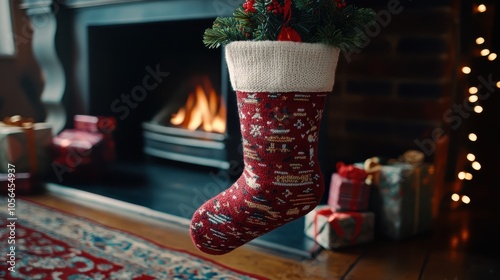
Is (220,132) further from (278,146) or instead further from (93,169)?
(278,146)

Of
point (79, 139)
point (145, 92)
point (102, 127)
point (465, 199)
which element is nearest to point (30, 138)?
point (79, 139)

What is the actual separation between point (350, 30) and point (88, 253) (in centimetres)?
95

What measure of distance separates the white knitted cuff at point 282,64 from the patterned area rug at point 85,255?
569 mm

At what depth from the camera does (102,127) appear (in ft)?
6.62

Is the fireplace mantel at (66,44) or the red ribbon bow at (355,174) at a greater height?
the fireplace mantel at (66,44)

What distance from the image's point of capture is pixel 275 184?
800 mm

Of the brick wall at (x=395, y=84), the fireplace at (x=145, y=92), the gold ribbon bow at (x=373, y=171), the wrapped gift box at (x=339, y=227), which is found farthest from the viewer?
the fireplace at (x=145, y=92)

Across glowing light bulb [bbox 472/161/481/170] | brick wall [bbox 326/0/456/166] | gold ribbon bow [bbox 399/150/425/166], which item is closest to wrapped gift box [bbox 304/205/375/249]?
gold ribbon bow [bbox 399/150/425/166]

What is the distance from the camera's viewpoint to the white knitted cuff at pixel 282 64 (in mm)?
718

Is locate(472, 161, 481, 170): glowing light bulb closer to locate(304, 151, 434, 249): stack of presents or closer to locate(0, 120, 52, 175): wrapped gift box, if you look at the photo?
locate(304, 151, 434, 249): stack of presents

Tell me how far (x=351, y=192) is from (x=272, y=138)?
68cm

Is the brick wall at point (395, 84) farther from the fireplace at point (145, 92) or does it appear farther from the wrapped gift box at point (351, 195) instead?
the fireplace at point (145, 92)

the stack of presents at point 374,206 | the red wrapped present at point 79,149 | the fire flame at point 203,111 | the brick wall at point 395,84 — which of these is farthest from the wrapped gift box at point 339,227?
the red wrapped present at point 79,149

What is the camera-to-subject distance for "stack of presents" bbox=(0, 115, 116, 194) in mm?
1816
